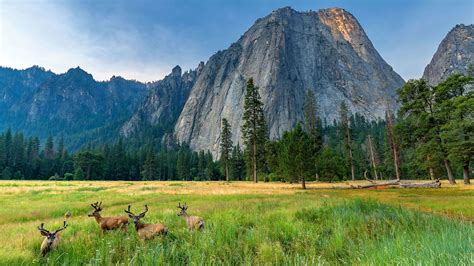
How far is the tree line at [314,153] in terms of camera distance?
34.0 metres

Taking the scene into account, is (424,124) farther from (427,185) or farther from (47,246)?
(47,246)

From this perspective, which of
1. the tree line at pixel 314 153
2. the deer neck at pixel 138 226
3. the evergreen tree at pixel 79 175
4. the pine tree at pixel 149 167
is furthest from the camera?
the pine tree at pixel 149 167

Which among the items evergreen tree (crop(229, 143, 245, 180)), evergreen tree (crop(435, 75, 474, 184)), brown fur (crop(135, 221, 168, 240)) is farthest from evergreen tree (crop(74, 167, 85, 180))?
evergreen tree (crop(435, 75, 474, 184))

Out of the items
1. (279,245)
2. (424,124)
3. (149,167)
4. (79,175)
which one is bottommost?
(279,245)

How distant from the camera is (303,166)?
112 ft

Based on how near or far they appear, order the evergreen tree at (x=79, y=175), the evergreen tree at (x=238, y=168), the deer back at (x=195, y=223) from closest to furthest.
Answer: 1. the deer back at (x=195, y=223)
2. the evergreen tree at (x=79, y=175)
3. the evergreen tree at (x=238, y=168)

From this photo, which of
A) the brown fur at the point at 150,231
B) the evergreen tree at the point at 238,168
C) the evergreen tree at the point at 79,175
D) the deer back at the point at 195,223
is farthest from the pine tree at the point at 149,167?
the brown fur at the point at 150,231

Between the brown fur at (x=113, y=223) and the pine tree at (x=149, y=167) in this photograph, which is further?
the pine tree at (x=149, y=167)

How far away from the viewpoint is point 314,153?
119 ft

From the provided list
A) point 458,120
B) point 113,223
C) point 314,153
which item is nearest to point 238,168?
point 314,153

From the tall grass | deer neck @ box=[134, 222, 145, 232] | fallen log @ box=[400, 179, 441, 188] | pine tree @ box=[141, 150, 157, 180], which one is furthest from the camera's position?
pine tree @ box=[141, 150, 157, 180]

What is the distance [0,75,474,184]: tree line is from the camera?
34.0 meters

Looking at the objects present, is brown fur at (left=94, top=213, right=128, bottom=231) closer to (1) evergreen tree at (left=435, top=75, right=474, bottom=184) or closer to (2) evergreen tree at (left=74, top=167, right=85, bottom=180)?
(1) evergreen tree at (left=435, top=75, right=474, bottom=184)

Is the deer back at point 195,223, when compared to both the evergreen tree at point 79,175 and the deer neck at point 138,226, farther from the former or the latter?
the evergreen tree at point 79,175
